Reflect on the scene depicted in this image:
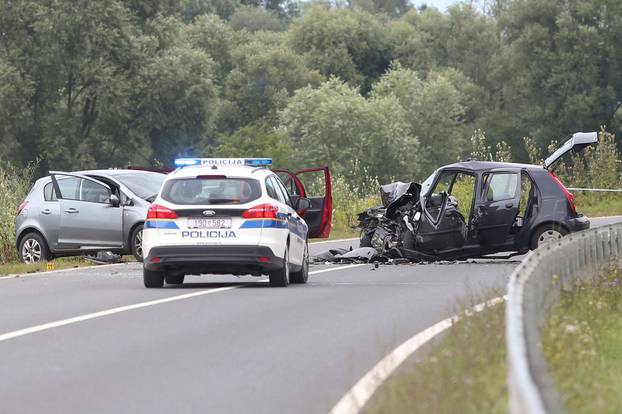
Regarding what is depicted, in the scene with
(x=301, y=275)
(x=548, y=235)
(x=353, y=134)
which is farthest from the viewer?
(x=353, y=134)

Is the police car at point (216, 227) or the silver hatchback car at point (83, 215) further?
the silver hatchback car at point (83, 215)

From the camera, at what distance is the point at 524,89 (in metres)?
92.6

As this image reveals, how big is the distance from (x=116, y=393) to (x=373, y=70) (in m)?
109

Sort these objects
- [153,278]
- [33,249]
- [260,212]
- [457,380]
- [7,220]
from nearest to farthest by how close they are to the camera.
Result: [457,380]
[260,212]
[153,278]
[33,249]
[7,220]

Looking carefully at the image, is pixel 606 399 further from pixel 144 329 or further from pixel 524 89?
pixel 524 89

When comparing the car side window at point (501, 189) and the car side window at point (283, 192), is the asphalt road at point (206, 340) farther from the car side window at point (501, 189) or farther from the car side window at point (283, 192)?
the car side window at point (501, 189)

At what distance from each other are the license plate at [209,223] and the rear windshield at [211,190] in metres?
0.26

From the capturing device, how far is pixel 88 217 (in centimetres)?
2697

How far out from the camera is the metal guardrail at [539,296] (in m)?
5.93

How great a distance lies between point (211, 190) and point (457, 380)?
11253 mm

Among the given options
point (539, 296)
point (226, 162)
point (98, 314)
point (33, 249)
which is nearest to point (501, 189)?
point (226, 162)

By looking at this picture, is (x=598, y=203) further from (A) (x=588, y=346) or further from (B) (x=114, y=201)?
(A) (x=588, y=346)

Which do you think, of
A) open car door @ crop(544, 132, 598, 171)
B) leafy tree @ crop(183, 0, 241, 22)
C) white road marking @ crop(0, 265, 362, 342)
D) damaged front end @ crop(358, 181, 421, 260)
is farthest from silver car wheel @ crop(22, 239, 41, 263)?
leafy tree @ crop(183, 0, 241, 22)

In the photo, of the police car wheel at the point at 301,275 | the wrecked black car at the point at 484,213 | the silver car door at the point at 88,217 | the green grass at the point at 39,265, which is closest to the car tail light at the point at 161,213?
the police car wheel at the point at 301,275
